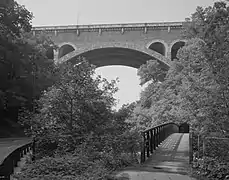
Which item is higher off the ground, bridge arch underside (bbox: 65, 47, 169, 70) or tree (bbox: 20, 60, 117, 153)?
bridge arch underside (bbox: 65, 47, 169, 70)

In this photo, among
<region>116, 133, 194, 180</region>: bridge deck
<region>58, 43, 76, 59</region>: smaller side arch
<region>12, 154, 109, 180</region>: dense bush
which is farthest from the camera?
<region>58, 43, 76, 59</region>: smaller side arch

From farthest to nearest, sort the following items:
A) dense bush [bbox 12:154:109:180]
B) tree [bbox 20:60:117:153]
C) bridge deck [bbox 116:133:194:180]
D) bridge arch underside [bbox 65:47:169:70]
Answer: bridge arch underside [bbox 65:47:169:70] < tree [bbox 20:60:117:153] < bridge deck [bbox 116:133:194:180] < dense bush [bbox 12:154:109:180]

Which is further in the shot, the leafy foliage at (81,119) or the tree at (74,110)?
the tree at (74,110)

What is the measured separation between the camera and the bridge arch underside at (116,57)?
45319mm

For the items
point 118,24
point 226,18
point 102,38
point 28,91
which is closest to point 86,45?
point 102,38

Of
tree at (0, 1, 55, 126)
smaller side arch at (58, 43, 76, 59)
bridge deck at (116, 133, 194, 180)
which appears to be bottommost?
bridge deck at (116, 133, 194, 180)

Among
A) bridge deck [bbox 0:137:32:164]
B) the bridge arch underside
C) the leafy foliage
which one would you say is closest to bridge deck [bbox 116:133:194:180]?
the leafy foliage

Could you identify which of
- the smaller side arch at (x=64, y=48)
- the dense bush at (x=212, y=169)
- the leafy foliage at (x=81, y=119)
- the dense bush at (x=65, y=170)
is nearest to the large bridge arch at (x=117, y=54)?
the smaller side arch at (x=64, y=48)

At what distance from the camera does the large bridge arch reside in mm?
43219

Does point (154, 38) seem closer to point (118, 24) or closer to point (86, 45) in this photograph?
point (118, 24)

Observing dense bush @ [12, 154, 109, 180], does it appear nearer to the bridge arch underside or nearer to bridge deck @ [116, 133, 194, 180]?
bridge deck @ [116, 133, 194, 180]

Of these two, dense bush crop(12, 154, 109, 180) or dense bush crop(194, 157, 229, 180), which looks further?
dense bush crop(194, 157, 229, 180)

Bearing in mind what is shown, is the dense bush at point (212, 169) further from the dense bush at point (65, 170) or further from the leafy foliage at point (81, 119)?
the leafy foliage at point (81, 119)

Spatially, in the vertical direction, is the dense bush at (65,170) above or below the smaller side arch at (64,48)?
below
